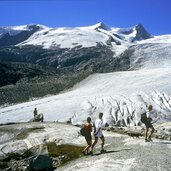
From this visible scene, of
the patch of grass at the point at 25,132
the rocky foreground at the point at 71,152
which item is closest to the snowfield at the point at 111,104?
the patch of grass at the point at 25,132

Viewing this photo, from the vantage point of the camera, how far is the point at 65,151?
3694 cm

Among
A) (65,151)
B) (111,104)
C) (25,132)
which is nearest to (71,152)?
(65,151)

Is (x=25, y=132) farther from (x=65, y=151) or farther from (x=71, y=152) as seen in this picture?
(x=71, y=152)

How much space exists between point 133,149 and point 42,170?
7086mm

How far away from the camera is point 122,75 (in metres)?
136

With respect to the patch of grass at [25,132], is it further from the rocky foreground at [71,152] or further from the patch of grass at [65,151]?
the patch of grass at [65,151]

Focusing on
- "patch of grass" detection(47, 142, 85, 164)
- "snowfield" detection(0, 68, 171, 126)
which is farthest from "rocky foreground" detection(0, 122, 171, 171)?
"snowfield" detection(0, 68, 171, 126)

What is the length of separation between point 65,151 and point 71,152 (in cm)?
105

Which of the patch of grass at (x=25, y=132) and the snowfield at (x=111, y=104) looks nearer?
the patch of grass at (x=25, y=132)

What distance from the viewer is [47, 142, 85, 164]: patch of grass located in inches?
1345

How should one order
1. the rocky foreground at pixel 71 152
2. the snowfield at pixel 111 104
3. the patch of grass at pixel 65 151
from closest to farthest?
the rocky foreground at pixel 71 152
the patch of grass at pixel 65 151
the snowfield at pixel 111 104

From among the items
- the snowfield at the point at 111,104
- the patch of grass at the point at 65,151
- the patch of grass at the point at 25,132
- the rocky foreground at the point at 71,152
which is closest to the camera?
the rocky foreground at the point at 71,152

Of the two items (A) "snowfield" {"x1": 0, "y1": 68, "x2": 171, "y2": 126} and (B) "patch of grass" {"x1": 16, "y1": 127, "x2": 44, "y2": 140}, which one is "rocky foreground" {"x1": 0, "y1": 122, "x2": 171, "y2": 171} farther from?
(A) "snowfield" {"x1": 0, "y1": 68, "x2": 171, "y2": 126}

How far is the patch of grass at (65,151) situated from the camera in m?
34.2
